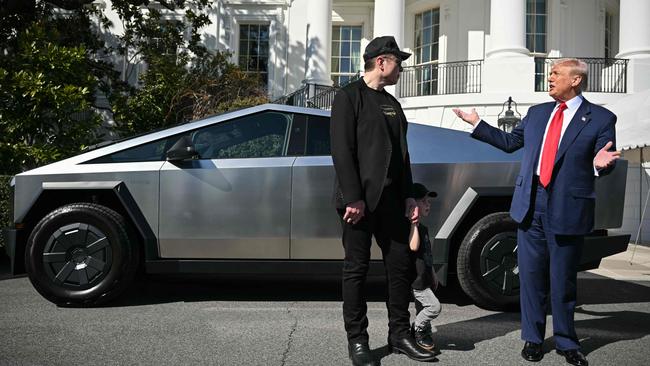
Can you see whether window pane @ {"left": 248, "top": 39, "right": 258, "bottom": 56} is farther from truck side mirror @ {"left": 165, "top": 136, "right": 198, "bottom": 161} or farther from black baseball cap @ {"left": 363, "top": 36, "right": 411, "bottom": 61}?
Result: black baseball cap @ {"left": 363, "top": 36, "right": 411, "bottom": 61}

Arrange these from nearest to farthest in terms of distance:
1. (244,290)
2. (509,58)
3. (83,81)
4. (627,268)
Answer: (244,290), (627,268), (83,81), (509,58)

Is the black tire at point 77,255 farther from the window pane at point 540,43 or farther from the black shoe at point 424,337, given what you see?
the window pane at point 540,43

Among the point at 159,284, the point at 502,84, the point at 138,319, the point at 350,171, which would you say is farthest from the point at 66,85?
the point at 502,84

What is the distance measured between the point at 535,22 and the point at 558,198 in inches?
635

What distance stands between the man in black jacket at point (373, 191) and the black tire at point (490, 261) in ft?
3.87

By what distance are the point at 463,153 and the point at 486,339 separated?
1.43 m

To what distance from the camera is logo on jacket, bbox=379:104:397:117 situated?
10.7 feet

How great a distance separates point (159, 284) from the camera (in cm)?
557

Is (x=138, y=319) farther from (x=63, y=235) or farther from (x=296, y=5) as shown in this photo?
(x=296, y=5)

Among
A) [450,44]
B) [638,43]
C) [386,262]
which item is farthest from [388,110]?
[450,44]

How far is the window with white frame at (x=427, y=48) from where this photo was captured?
17.6 m

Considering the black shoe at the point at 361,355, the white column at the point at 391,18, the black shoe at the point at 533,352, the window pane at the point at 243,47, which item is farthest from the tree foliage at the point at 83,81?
the black shoe at the point at 533,352

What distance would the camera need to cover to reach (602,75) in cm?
1580

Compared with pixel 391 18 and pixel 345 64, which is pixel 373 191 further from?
pixel 345 64
